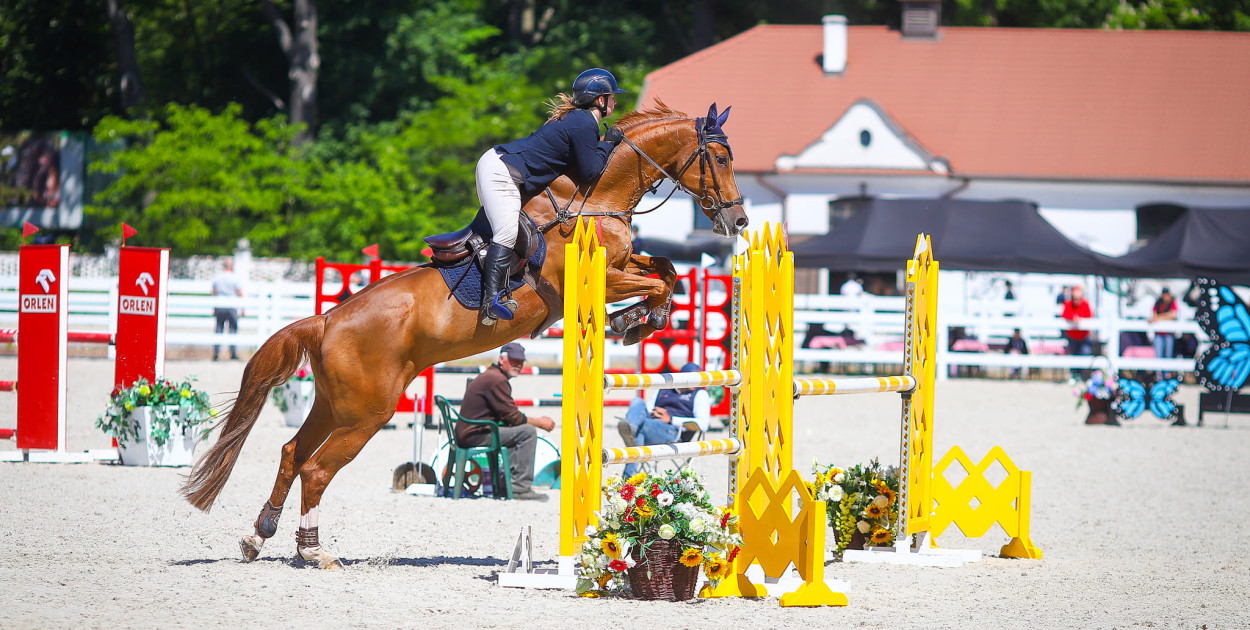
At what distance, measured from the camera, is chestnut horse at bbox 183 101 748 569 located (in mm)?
6246

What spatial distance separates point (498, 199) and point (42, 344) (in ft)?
17.6

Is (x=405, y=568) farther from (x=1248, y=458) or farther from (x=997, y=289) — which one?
(x=997, y=289)

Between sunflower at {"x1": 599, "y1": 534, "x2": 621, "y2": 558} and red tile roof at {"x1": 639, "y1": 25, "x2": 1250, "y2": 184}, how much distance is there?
2292 centimetres

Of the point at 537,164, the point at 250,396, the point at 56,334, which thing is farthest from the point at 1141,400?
the point at 56,334

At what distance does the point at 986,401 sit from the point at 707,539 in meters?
11.8

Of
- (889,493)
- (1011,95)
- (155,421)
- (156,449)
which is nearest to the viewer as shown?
(889,493)

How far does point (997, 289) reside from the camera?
25.8m

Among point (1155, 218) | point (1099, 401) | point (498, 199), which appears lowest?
point (1099, 401)

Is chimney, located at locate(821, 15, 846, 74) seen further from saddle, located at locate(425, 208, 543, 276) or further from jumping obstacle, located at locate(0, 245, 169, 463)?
saddle, located at locate(425, 208, 543, 276)

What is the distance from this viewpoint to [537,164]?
6203 mm

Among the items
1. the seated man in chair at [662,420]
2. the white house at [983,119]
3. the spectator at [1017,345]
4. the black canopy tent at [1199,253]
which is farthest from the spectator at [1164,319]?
the seated man in chair at [662,420]

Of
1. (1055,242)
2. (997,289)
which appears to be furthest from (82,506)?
(997,289)

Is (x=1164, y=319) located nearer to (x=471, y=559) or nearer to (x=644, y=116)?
(x=644, y=116)

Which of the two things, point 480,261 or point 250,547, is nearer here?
point 480,261
